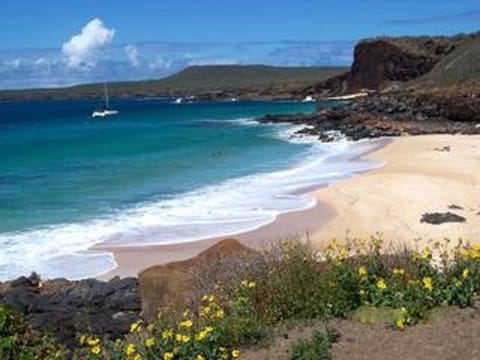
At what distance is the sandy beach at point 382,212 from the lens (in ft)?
→ 51.8

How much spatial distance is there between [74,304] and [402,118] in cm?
4175

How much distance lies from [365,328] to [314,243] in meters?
8.64

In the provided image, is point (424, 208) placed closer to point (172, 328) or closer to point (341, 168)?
point (341, 168)

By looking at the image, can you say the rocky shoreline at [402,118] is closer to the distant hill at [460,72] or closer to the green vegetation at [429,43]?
the distant hill at [460,72]

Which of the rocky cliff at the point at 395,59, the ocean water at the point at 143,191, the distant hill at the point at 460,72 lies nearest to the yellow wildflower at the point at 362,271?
the ocean water at the point at 143,191

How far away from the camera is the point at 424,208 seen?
18734 millimetres

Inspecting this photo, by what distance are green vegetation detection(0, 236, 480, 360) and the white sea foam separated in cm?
724

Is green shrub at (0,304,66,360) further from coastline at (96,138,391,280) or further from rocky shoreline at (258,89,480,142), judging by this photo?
rocky shoreline at (258,89,480,142)

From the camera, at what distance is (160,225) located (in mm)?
18859

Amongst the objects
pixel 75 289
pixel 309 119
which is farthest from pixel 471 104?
pixel 75 289

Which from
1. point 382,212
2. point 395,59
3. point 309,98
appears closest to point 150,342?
point 382,212

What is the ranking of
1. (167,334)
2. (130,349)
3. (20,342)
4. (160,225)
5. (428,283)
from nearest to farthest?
(130,349)
(167,334)
(428,283)
(20,342)
(160,225)

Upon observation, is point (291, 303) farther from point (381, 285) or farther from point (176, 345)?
point (176, 345)

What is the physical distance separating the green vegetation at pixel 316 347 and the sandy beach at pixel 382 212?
4.33 m
